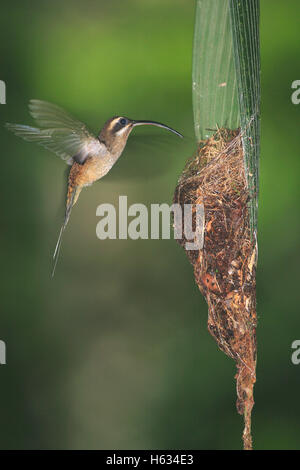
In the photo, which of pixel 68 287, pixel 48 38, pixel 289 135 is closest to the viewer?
pixel 289 135

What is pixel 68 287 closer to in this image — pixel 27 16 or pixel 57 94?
pixel 57 94

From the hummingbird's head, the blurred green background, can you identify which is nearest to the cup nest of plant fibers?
the hummingbird's head

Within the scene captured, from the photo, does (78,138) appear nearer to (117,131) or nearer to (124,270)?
(117,131)

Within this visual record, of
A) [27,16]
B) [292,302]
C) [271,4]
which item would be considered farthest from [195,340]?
[27,16]

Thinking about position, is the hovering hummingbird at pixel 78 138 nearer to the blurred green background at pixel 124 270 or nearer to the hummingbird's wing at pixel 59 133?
the hummingbird's wing at pixel 59 133

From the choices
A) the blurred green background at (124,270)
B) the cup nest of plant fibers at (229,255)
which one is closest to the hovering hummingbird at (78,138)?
the cup nest of plant fibers at (229,255)
